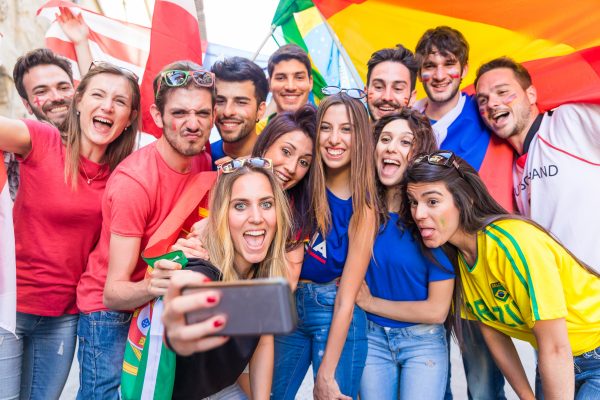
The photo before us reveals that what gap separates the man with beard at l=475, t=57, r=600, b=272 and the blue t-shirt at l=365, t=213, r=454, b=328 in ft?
2.56

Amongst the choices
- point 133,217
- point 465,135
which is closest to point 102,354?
point 133,217

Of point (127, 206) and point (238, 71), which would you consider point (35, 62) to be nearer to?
point (238, 71)

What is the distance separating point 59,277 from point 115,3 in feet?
27.7

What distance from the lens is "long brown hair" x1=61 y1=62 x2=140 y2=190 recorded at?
105 inches

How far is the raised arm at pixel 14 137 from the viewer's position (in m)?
2.47

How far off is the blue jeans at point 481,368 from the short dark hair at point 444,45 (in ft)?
6.31

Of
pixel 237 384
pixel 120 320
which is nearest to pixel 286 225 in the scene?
pixel 237 384

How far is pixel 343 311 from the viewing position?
2559mm

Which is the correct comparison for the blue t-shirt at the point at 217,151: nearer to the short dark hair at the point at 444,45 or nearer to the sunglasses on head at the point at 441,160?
the sunglasses on head at the point at 441,160

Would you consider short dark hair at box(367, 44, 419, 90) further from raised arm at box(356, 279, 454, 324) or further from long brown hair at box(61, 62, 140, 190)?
long brown hair at box(61, 62, 140, 190)

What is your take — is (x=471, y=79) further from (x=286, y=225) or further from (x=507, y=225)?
(x=286, y=225)

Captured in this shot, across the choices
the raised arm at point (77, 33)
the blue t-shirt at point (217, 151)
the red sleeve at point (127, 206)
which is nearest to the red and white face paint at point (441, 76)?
the blue t-shirt at point (217, 151)

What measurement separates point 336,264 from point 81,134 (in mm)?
1689

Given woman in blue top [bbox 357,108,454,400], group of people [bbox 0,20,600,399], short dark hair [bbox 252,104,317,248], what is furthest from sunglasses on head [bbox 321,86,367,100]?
woman in blue top [bbox 357,108,454,400]
